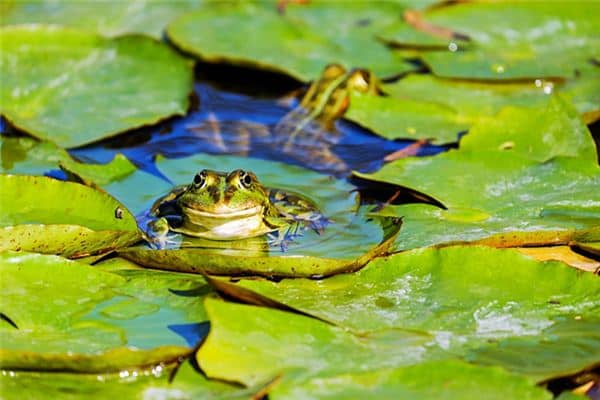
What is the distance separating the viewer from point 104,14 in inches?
259

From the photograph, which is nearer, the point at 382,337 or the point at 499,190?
the point at 382,337

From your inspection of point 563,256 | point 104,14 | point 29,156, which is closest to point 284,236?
point 563,256

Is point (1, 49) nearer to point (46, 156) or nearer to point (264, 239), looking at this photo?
point (46, 156)

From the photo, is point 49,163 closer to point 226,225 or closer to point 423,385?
point 226,225

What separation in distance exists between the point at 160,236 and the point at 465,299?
136 centimetres

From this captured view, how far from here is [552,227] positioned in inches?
142

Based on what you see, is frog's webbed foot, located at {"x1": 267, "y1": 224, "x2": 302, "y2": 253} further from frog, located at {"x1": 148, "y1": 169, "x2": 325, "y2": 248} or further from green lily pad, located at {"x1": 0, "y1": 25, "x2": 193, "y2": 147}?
green lily pad, located at {"x1": 0, "y1": 25, "x2": 193, "y2": 147}

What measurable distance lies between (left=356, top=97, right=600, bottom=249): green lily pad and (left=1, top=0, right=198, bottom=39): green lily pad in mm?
2766

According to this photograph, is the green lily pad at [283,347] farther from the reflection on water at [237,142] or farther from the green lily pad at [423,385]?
the reflection on water at [237,142]

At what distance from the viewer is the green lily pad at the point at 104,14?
6461mm

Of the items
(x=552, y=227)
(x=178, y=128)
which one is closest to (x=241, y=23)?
(x=178, y=128)

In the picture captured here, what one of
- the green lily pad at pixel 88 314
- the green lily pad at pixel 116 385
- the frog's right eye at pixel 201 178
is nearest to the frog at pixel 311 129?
the frog's right eye at pixel 201 178

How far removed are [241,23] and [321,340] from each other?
12.4 feet

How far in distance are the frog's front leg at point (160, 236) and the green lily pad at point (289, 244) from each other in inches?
2.3
